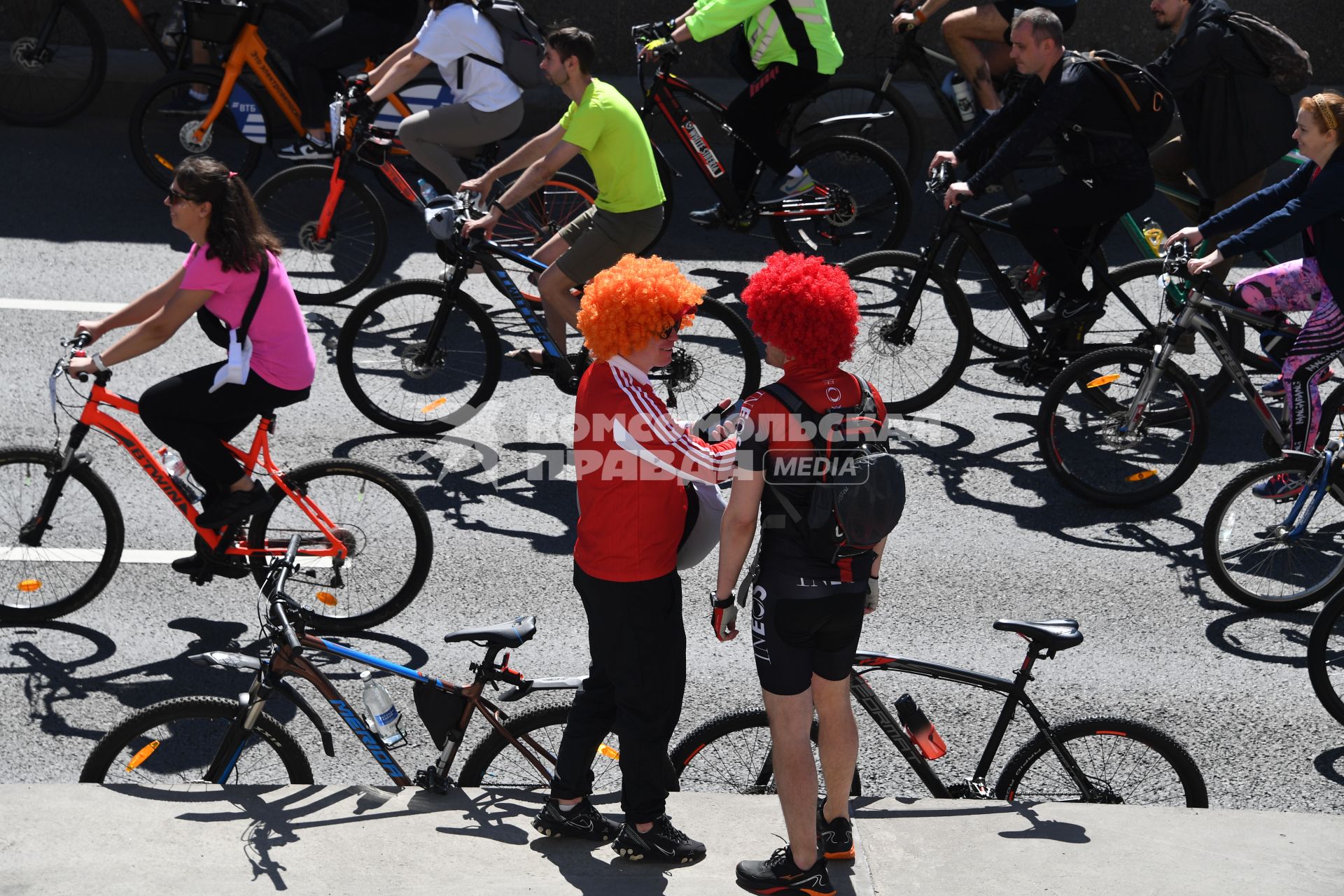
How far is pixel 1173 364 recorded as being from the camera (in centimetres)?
747

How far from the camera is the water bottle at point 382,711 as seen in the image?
16.1 feet

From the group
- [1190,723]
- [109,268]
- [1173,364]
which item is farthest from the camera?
[109,268]

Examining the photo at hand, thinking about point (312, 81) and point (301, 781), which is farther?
point (312, 81)

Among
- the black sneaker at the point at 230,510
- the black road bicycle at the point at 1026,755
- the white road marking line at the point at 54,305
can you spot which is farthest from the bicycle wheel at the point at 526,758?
the white road marking line at the point at 54,305

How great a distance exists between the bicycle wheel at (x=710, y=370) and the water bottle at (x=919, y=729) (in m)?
3.43

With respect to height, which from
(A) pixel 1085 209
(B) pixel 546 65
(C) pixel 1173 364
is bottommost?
(C) pixel 1173 364

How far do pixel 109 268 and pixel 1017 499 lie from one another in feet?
19.5

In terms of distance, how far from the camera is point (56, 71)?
11.5m

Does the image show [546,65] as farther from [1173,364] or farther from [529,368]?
[1173,364]

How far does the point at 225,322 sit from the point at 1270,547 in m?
4.82

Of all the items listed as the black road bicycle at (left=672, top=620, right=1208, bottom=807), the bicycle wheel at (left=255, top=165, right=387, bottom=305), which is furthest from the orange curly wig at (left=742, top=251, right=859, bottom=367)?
the bicycle wheel at (left=255, top=165, right=387, bottom=305)

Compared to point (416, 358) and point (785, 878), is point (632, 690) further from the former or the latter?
point (416, 358)

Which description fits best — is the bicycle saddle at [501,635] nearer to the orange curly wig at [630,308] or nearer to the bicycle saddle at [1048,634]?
the orange curly wig at [630,308]

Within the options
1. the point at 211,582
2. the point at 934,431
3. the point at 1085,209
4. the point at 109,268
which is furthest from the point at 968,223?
the point at 109,268
